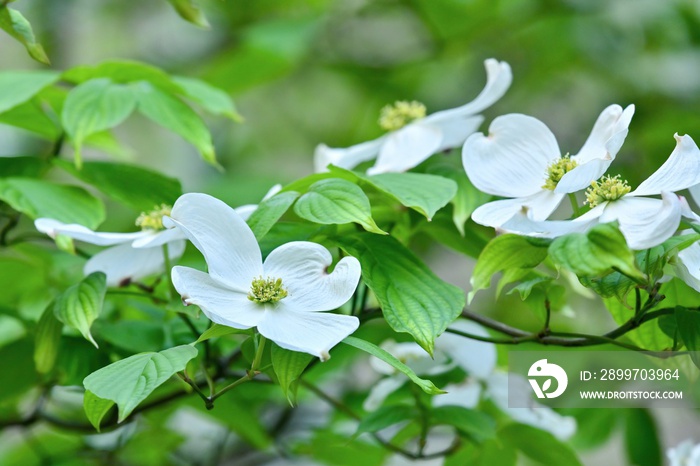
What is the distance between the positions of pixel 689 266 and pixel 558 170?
0.09 metres

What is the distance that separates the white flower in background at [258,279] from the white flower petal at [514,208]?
8 centimetres

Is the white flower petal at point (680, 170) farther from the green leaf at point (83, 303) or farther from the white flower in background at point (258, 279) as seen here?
the green leaf at point (83, 303)

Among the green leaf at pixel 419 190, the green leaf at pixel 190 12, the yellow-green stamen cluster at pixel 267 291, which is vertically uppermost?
the green leaf at pixel 190 12

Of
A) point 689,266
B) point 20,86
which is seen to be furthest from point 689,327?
point 20,86

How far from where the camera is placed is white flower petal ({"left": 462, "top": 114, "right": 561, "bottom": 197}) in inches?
19.5

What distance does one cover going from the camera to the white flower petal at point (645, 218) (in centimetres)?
38

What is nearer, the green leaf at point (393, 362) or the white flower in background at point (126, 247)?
the green leaf at point (393, 362)

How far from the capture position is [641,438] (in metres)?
0.83

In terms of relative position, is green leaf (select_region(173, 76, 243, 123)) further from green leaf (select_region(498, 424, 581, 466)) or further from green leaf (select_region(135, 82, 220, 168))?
green leaf (select_region(498, 424, 581, 466))

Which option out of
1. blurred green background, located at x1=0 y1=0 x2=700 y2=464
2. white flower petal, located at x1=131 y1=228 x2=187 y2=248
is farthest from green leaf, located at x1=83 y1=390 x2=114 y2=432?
blurred green background, located at x1=0 y1=0 x2=700 y2=464

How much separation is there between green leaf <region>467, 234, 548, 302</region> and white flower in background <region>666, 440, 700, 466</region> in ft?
0.96

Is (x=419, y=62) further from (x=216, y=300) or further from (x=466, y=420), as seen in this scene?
(x=216, y=300)

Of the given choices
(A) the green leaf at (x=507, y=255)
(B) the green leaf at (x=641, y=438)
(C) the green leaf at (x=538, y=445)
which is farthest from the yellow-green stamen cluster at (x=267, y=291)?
(B) the green leaf at (x=641, y=438)

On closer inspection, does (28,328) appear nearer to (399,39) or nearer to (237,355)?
(237,355)
